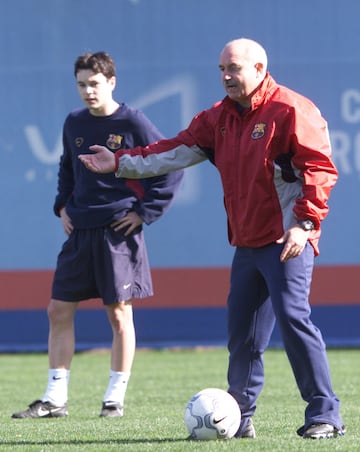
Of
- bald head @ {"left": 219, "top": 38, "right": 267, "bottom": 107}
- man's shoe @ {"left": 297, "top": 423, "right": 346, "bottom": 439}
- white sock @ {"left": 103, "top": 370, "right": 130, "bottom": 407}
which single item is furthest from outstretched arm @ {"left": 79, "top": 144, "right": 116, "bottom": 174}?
white sock @ {"left": 103, "top": 370, "right": 130, "bottom": 407}

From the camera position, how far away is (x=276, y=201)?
5.25 metres

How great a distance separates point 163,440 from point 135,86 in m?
7.39

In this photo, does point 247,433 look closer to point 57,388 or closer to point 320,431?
point 320,431

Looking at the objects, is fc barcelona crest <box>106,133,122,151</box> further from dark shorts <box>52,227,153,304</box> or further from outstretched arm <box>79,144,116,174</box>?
outstretched arm <box>79,144,116,174</box>

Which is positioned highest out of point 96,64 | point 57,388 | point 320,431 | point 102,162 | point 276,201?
point 96,64

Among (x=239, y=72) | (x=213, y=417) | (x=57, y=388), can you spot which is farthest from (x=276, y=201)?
(x=57, y=388)

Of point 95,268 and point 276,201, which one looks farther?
point 95,268

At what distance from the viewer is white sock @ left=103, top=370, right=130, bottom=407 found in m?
6.64

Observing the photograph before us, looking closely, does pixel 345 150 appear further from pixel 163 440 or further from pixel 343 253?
pixel 163 440

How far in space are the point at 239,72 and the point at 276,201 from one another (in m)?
0.58

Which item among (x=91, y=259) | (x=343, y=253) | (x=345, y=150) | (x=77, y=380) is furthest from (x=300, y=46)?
(x=91, y=259)

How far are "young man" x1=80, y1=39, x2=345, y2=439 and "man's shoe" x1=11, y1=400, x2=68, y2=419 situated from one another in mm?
1503

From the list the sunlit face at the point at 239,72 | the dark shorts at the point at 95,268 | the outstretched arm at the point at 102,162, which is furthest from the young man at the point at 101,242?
the sunlit face at the point at 239,72

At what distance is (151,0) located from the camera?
12.3m
